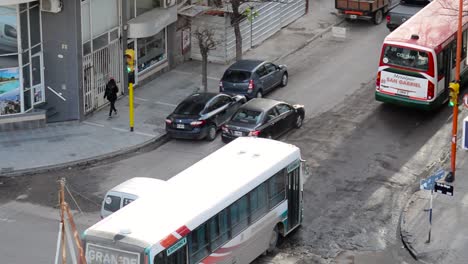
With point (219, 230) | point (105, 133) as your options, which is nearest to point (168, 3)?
point (105, 133)

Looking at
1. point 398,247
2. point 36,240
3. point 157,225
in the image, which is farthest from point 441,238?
point 36,240

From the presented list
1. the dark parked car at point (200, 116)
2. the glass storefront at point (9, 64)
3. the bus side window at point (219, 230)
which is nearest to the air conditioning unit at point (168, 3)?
the dark parked car at point (200, 116)

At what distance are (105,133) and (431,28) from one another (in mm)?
13574

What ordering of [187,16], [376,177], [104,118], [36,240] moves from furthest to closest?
[187,16], [104,118], [376,177], [36,240]

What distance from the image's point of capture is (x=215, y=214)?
2673 cm

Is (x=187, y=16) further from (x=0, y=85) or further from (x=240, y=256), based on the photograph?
(x=240, y=256)

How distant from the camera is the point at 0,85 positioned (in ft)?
130

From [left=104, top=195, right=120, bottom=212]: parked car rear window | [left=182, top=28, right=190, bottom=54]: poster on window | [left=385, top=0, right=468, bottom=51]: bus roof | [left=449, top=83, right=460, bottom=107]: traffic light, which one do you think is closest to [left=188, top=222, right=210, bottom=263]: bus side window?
[left=104, top=195, right=120, bottom=212]: parked car rear window

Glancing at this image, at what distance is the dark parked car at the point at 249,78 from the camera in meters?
42.8

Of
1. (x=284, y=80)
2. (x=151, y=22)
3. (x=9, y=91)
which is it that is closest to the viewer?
(x=9, y=91)

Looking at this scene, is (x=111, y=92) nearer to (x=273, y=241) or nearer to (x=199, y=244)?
(x=273, y=241)

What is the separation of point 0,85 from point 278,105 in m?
10.6

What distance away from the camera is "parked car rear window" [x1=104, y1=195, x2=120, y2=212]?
3028 centimetres

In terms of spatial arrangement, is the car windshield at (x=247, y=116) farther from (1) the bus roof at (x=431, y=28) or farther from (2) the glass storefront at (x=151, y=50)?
(2) the glass storefront at (x=151, y=50)
